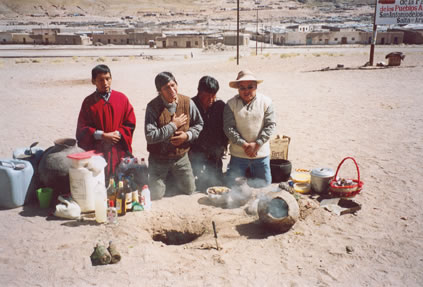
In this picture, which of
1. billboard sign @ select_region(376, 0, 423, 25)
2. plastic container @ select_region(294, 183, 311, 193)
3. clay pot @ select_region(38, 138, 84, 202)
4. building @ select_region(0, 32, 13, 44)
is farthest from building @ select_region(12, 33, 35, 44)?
plastic container @ select_region(294, 183, 311, 193)

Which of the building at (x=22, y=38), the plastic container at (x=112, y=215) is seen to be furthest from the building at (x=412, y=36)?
the building at (x=22, y=38)

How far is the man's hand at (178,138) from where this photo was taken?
4.81m

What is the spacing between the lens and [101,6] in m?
117

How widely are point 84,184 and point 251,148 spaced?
219cm

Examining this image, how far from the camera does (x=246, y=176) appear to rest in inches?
206

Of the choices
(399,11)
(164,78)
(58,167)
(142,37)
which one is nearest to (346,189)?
(164,78)

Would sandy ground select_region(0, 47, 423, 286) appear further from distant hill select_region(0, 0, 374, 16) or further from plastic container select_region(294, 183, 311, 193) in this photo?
distant hill select_region(0, 0, 374, 16)

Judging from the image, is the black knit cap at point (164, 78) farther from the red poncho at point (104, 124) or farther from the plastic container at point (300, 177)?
the plastic container at point (300, 177)

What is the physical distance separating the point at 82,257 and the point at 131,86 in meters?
12.5

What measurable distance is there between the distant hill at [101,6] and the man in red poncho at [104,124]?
107761 millimetres

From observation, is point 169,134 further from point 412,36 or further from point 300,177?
point 412,36

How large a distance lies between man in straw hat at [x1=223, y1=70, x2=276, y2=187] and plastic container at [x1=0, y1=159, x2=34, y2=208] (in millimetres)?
2721

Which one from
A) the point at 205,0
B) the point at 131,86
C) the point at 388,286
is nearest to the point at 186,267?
the point at 388,286

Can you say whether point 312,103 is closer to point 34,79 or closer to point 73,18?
point 34,79
